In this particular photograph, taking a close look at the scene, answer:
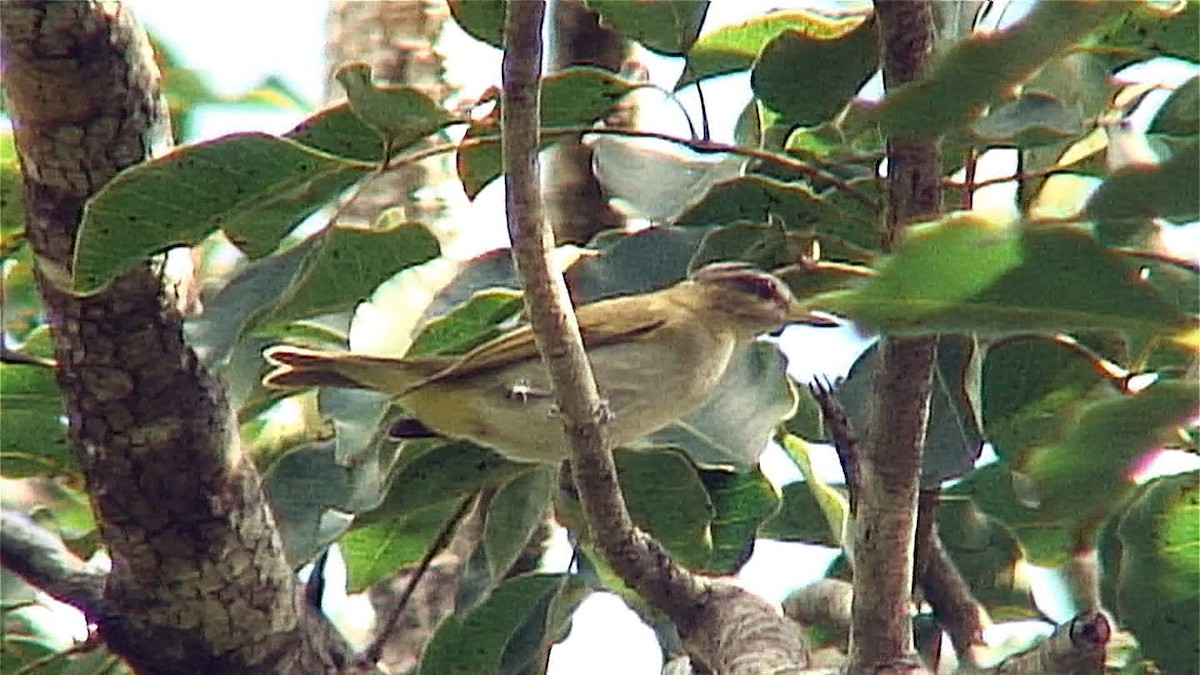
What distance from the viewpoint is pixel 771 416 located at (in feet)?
5.82

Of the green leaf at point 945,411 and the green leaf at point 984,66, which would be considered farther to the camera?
the green leaf at point 945,411

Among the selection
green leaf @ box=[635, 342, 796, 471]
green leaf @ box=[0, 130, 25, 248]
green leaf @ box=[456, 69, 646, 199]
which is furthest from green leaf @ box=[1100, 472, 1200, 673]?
green leaf @ box=[0, 130, 25, 248]

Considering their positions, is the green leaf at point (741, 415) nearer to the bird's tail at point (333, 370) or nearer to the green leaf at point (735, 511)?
the green leaf at point (735, 511)

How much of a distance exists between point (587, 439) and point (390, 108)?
31 cm

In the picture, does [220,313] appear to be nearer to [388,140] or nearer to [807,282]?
[388,140]

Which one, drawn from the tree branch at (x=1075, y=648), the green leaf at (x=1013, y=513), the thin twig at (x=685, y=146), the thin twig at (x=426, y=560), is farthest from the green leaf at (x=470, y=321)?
the tree branch at (x=1075, y=648)

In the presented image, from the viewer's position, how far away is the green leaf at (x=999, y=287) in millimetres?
911

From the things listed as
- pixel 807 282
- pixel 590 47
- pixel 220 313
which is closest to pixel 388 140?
pixel 220 313

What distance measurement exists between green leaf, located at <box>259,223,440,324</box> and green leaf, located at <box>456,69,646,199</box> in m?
0.08

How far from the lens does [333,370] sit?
1.96 metres

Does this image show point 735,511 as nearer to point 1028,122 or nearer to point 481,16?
point 481,16

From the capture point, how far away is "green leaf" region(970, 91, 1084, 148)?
132cm

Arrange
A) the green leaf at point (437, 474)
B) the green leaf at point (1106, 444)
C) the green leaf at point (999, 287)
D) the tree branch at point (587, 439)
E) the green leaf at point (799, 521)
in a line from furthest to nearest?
1. the green leaf at point (799, 521)
2. the green leaf at point (437, 474)
3. the tree branch at point (587, 439)
4. the green leaf at point (1106, 444)
5. the green leaf at point (999, 287)

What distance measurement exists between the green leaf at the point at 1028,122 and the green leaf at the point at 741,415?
442 millimetres
